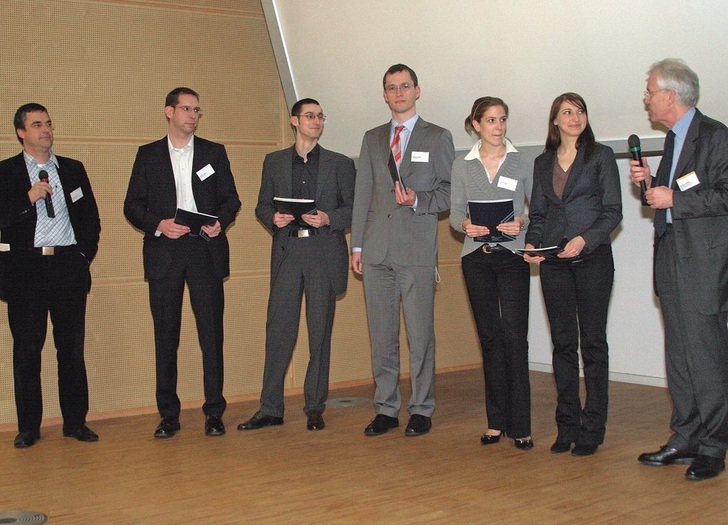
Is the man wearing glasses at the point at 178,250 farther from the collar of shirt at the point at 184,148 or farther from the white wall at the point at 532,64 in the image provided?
the white wall at the point at 532,64

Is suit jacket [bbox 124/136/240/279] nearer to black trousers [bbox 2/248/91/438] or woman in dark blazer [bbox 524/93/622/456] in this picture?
black trousers [bbox 2/248/91/438]

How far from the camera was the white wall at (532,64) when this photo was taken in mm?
4137

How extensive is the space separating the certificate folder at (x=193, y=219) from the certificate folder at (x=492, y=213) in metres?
1.52

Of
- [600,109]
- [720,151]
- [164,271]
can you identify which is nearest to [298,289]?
[164,271]

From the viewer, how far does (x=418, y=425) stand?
15.8 ft

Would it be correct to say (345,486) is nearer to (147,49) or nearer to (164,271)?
(164,271)

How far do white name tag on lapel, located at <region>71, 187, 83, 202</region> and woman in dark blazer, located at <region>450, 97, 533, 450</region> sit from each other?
2167 mm

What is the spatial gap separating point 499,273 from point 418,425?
1.00m

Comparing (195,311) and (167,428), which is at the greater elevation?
(195,311)

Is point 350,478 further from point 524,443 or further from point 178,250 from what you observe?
point 178,250

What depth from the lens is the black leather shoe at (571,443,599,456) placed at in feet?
13.7

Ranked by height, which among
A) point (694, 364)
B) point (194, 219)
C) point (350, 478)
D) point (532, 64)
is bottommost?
point (350, 478)

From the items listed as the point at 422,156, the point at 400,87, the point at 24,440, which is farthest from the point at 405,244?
the point at 24,440

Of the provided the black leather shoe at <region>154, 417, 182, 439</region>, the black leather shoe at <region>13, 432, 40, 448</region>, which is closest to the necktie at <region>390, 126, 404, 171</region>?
the black leather shoe at <region>154, 417, 182, 439</region>
